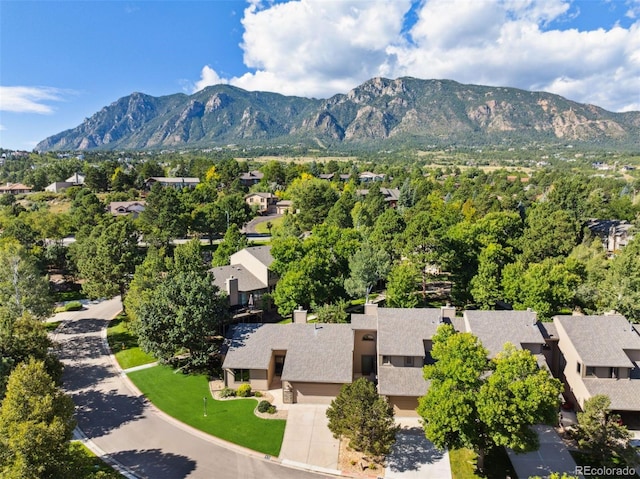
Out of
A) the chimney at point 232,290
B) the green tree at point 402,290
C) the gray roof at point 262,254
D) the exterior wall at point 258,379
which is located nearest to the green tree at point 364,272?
the green tree at point 402,290

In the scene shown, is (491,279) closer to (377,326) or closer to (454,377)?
(377,326)

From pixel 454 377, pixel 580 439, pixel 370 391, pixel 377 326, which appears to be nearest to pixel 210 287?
pixel 377 326

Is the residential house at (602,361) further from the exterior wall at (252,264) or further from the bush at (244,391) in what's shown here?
the exterior wall at (252,264)

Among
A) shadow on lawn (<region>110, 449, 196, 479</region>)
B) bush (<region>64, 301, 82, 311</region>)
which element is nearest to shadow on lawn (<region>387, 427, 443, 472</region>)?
shadow on lawn (<region>110, 449, 196, 479</region>)

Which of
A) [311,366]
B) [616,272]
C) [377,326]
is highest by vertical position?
[616,272]

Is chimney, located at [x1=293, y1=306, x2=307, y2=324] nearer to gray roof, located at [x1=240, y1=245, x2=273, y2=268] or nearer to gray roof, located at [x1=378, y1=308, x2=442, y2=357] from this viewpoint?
gray roof, located at [x1=378, y1=308, x2=442, y2=357]

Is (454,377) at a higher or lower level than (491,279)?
lower

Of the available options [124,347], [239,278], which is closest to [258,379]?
[124,347]
